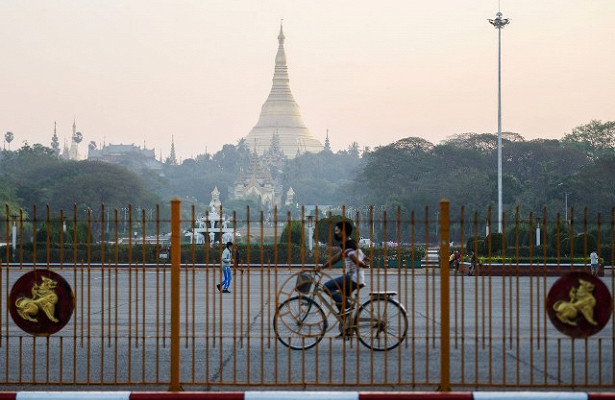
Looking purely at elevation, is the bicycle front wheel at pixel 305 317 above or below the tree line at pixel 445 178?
below

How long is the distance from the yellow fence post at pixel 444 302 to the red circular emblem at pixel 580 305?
839 mm

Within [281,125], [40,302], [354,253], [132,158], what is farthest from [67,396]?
[132,158]

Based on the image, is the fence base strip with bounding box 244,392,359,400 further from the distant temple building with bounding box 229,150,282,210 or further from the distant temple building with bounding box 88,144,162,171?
the distant temple building with bounding box 88,144,162,171

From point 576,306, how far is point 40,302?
414 centimetres

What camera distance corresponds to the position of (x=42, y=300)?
984cm

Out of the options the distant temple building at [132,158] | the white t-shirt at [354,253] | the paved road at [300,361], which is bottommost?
the paved road at [300,361]

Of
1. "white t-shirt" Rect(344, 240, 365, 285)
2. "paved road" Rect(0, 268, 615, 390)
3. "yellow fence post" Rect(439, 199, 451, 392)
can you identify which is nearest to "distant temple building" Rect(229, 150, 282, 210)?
"paved road" Rect(0, 268, 615, 390)

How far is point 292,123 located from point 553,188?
10195 cm

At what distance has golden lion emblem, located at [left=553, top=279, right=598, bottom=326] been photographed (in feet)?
31.9

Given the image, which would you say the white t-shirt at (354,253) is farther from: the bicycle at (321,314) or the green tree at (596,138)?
the green tree at (596,138)

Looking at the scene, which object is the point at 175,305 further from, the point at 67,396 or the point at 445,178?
the point at 445,178

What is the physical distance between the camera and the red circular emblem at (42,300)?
32.2 ft

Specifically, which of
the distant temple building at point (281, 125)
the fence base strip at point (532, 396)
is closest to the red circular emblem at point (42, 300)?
the fence base strip at point (532, 396)

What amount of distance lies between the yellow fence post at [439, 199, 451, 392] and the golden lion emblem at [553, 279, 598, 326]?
906mm
